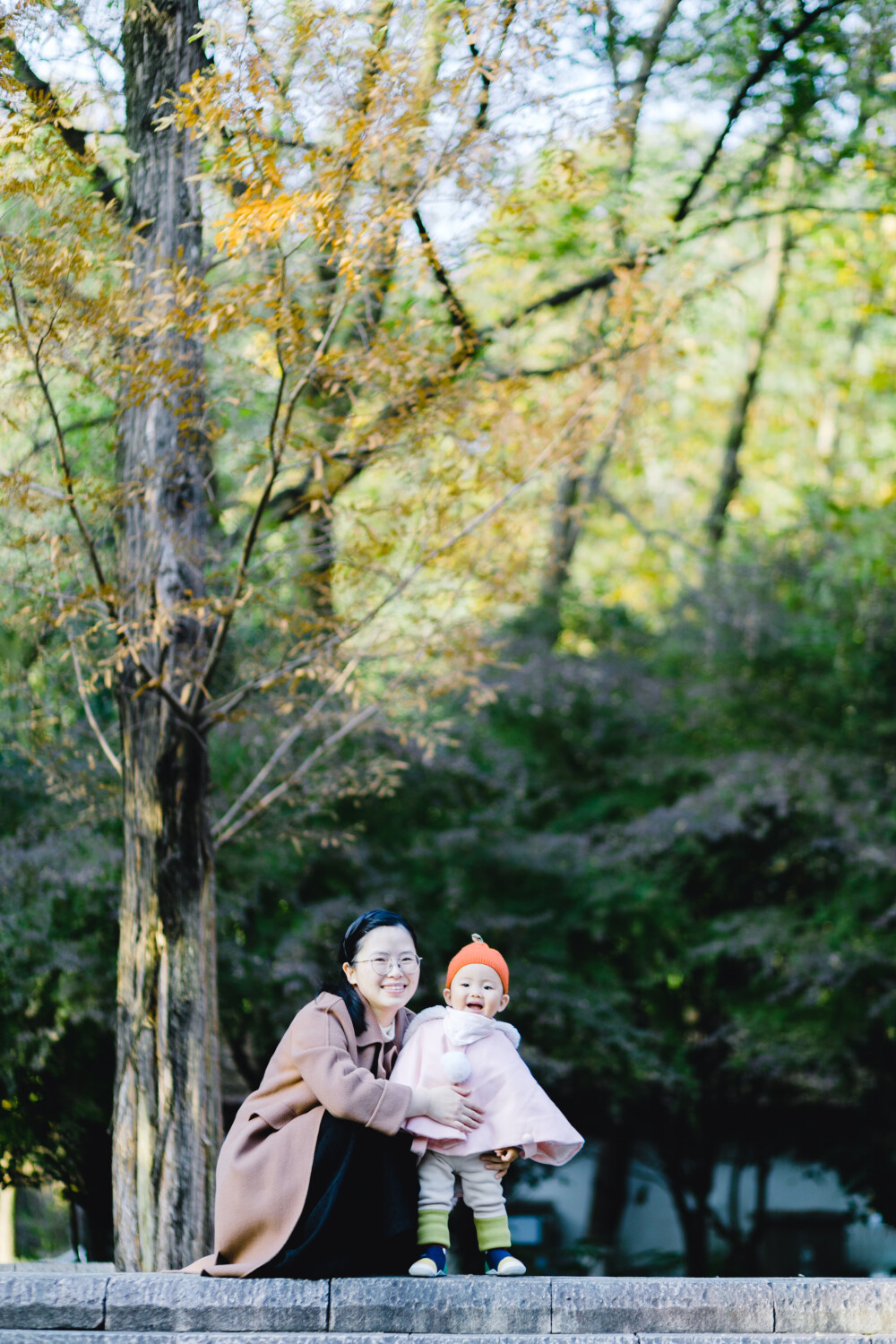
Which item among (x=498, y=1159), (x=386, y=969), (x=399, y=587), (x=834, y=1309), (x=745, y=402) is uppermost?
(x=745, y=402)

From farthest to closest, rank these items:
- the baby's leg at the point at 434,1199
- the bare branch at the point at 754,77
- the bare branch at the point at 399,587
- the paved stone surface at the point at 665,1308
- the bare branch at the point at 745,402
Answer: the bare branch at the point at 745,402 < the bare branch at the point at 754,77 < the bare branch at the point at 399,587 < the baby's leg at the point at 434,1199 < the paved stone surface at the point at 665,1308

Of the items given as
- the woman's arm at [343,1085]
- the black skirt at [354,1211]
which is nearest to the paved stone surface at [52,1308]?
the black skirt at [354,1211]

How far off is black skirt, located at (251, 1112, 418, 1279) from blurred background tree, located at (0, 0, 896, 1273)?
6.39ft

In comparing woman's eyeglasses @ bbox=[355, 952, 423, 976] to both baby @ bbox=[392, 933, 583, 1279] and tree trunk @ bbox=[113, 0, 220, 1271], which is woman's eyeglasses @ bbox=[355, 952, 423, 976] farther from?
tree trunk @ bbox=[113, 0, 220, 1271]

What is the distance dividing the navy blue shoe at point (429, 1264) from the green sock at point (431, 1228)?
0.06 feet

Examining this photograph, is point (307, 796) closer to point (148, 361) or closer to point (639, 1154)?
point (148, 361)

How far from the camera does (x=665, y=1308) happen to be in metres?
3.05

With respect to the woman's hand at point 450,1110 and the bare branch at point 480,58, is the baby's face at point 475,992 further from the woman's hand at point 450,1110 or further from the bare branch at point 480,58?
the bare branch at point 480,58

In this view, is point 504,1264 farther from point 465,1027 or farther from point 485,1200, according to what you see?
point 465,1027

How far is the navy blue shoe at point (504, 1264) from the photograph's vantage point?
10.7 ft

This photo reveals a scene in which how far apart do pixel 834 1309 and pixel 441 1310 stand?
40.3 inches

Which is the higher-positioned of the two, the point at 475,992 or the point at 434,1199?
the point at 475,992

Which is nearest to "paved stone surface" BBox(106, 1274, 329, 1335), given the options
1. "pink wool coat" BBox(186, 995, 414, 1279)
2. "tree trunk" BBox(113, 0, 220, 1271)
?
"pink wool coat" BBox(186, 995, 414, 1279)

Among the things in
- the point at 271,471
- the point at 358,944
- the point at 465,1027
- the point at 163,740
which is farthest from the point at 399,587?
the point at 465,1027
